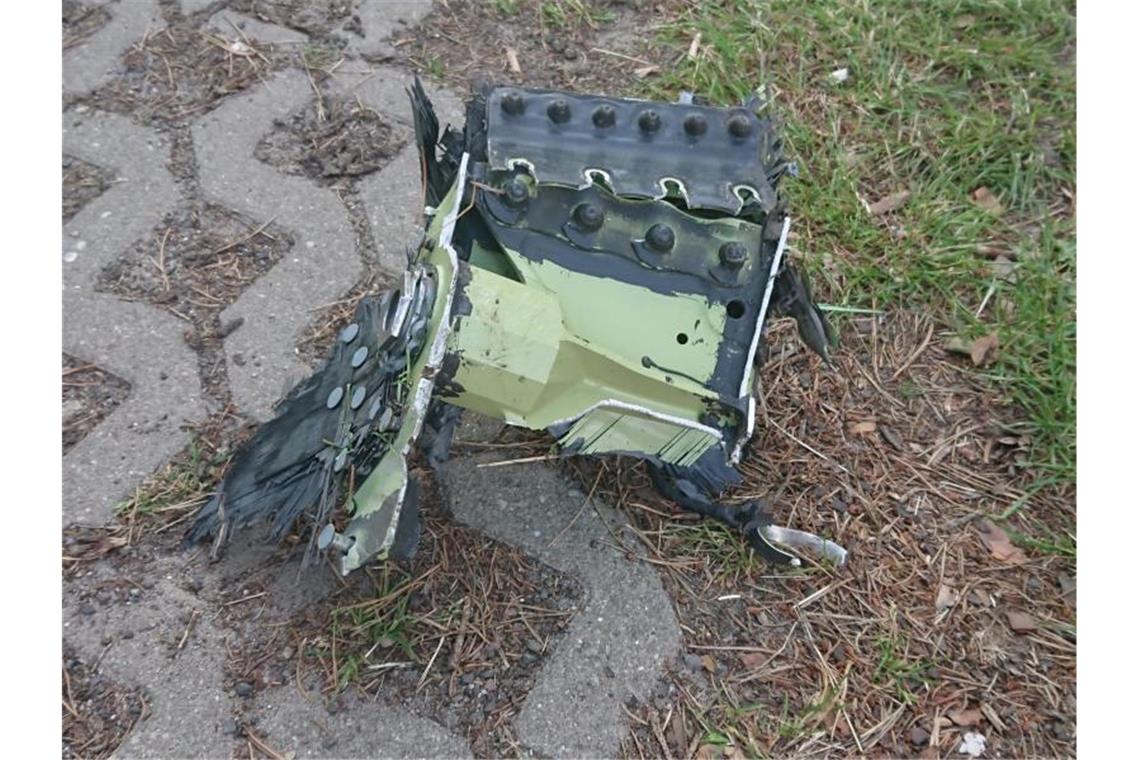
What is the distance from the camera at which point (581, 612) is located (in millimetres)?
1701

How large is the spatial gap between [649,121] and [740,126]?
0.15 meters

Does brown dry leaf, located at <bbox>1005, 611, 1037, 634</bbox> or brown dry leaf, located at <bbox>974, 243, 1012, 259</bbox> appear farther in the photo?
brown dry leaf, located at <bbox>974, 243, 1012, 259</bbox>

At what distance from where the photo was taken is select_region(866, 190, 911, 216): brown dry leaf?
2.41m

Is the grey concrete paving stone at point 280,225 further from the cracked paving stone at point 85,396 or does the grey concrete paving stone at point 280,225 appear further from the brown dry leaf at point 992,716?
the brown dry leaf at point 992,716

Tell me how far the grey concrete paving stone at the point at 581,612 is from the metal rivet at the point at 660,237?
1.66 ft

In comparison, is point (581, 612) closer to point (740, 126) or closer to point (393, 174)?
point (740, 126)

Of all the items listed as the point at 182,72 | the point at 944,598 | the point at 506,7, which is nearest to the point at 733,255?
the point at 944,598

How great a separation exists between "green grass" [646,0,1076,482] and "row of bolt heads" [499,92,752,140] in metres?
0.73

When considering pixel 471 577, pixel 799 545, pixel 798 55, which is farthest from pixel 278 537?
pixel 798 55

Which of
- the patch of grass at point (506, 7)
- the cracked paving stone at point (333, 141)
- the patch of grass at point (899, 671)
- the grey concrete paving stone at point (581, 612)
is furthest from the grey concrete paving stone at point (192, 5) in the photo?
the patch of grass at point (899, 671)

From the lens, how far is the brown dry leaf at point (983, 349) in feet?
7.02

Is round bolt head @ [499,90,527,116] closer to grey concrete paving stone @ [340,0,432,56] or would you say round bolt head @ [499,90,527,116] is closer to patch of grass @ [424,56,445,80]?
patch of grass @ [424,56,445,80]

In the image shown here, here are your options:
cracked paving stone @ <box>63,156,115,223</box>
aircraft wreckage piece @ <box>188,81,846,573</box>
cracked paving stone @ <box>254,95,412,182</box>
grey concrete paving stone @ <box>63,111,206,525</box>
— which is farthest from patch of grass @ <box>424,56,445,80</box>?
aircraft wreckage piece @ <box>188,81,846,573</box>

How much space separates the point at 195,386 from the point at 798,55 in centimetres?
180
